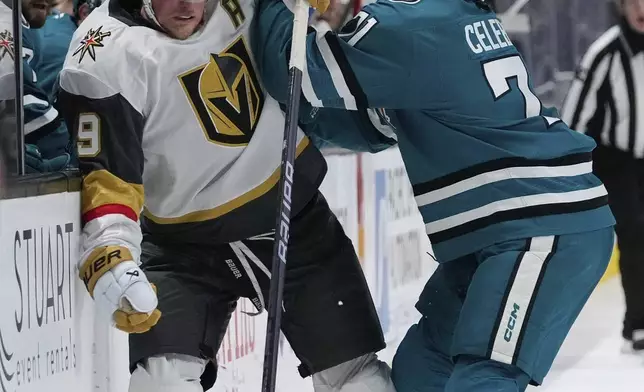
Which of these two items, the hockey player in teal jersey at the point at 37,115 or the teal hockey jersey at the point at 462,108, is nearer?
the teal hockey jersey at the point at 462,108

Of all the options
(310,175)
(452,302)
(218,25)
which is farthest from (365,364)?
(218,25)

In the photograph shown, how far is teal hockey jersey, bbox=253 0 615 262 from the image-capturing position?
205cm

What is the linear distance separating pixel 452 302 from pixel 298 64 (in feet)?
1.99

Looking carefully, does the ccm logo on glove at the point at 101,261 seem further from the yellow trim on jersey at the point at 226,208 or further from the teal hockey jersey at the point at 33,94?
the teal hockey jersey at the point at 33,94

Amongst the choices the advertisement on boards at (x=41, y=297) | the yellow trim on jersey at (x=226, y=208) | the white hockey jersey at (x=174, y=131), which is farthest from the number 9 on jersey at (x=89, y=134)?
the yellow trim on jersey at (x=226, y=208)

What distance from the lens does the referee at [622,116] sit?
16.0 ft

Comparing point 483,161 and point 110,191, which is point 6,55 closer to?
point 110,191

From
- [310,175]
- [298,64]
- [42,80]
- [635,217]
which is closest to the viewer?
[298,64]

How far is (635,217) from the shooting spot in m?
4.88

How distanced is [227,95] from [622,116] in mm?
3161

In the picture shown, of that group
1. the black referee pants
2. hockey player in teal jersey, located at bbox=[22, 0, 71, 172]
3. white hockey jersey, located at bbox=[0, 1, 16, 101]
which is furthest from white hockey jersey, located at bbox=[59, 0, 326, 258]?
the black referee pants

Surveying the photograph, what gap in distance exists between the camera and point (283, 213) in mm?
2107

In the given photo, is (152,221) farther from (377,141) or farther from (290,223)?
(377,141)

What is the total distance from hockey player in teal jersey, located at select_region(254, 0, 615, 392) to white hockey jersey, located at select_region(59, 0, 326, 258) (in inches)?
3.8
